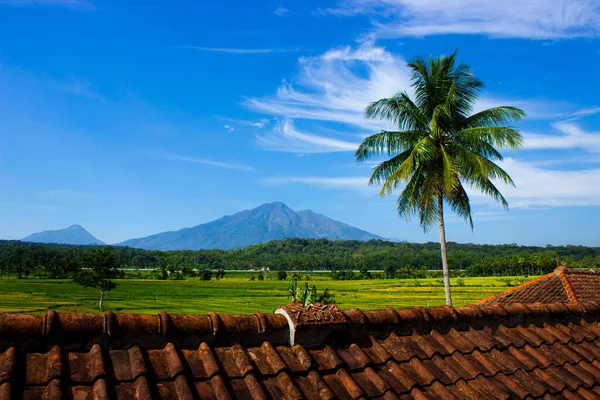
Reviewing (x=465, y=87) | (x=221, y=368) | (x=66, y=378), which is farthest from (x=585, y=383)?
(x=465, y=87)

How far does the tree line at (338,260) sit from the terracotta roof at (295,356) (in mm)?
87926

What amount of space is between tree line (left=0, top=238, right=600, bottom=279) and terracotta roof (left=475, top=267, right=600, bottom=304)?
7540cm

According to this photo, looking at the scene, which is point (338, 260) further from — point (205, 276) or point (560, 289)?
point (560, 289)

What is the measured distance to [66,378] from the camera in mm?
2230

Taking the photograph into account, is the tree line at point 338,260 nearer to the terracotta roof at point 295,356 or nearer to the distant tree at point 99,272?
the distant tree at point 99,272

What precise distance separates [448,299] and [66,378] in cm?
1669

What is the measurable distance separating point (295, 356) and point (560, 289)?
57.0 feet

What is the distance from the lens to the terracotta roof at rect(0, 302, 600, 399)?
2.32 metres

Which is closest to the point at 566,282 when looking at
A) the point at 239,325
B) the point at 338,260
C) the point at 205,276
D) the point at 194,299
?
the point at 239,325

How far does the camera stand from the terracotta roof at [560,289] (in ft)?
54.2

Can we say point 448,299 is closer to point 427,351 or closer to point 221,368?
point 427,351

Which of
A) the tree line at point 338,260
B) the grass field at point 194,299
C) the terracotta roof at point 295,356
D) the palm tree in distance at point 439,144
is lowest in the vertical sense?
the grass field at point 194,299

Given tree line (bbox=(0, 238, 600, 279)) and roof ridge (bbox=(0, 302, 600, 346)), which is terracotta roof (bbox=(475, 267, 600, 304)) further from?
tree line (bbox=(0, 238, 600, 279))

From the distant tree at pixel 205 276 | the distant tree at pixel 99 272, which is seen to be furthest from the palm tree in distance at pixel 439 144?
the distant tree at pixel 205 276
